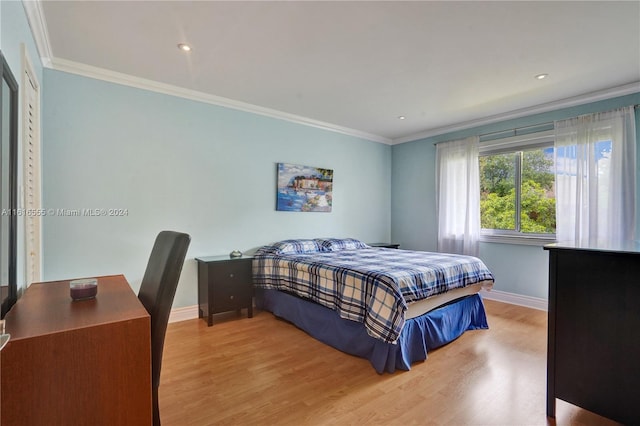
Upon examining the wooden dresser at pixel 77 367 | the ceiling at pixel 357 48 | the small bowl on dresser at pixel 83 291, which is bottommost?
the wooden dresser at pixel 77 367

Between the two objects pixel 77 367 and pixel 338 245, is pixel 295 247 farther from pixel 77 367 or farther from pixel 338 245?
pixel 77 367

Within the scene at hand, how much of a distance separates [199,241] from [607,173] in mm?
4387

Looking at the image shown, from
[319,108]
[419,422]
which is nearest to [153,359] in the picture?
[419,422]

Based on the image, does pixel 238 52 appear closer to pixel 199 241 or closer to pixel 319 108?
pixel 319 108

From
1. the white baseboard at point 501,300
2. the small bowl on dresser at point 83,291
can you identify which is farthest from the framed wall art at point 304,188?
the small bowl on dresser at point 83,291

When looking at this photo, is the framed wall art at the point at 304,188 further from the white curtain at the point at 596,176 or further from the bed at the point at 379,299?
the white curtain at the point at 596,176

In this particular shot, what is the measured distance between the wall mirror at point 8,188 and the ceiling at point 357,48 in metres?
0.90

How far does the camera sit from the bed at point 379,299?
2.29 m

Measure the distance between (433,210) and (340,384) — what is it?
3.46 meters

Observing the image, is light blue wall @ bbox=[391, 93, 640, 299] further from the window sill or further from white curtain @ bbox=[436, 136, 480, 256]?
white curtain @ bbox=[436, 136, 480, 256]

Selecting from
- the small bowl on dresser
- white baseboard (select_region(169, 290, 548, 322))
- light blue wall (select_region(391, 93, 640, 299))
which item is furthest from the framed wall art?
the small bowl on dresser

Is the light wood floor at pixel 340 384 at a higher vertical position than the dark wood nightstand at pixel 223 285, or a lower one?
lower

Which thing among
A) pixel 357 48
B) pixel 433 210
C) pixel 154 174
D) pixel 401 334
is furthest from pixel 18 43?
pixel 433 210

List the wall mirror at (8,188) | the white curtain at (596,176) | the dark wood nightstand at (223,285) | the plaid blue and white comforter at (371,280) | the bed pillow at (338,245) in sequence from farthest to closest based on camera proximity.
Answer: the bed pillow at (338,245) < the dark wood nightstand at (223,285) < the white curtain at (596,176) < the plaid blue and white comforter at (371,280) < the wall mirror at (8,188)
